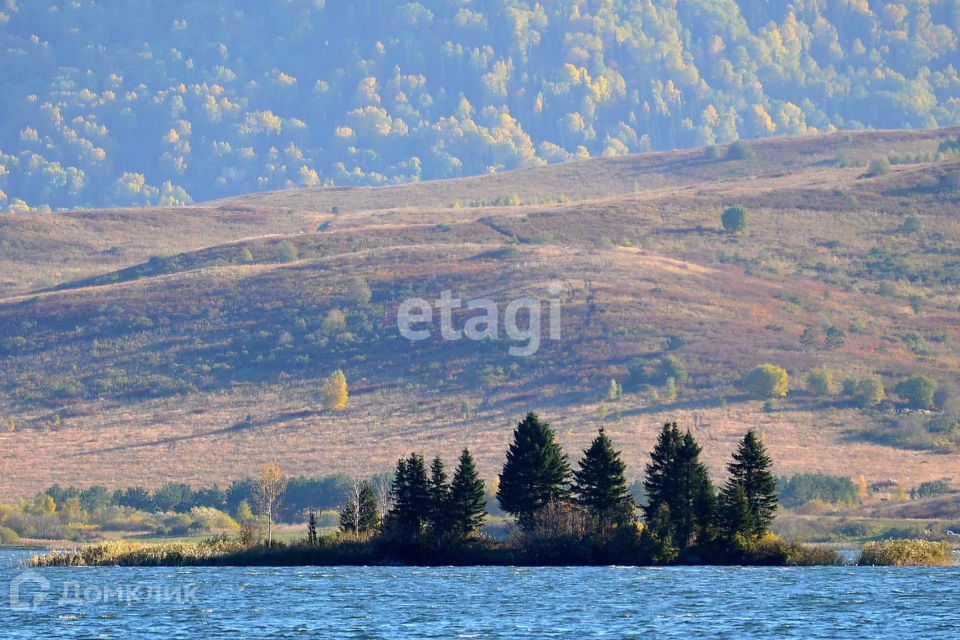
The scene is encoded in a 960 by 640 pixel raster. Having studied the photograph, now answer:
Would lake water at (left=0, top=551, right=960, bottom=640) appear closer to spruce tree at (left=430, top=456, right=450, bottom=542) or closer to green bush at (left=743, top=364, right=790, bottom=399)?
spruce tree at (left=430, top=456, right=450, bottom=542)

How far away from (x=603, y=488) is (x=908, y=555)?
54.6 ft

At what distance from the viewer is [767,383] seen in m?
140

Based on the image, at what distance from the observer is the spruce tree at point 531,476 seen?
2940 inches

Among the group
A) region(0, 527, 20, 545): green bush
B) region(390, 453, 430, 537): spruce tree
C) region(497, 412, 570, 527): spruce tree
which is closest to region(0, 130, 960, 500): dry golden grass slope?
region(0, 527, 20, 545): green bush

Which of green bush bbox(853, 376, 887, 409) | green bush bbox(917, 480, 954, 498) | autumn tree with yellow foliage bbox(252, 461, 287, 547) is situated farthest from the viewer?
green bush bbox(853, 376, 887, 409)

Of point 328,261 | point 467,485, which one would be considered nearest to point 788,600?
point 467,485

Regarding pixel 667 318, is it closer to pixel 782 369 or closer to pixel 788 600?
pixel 782 369

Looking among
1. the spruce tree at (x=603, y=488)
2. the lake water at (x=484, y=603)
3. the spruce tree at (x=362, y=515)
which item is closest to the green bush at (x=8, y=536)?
the lake water at (x=484, y=603)

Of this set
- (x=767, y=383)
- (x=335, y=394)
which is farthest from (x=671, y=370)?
(x=335, y=394)

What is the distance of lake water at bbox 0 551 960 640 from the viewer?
2039 inches

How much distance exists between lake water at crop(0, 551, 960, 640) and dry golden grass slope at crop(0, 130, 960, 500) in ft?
159

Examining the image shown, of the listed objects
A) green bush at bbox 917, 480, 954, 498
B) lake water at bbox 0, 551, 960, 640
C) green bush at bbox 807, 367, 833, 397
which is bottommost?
lake water at bbox 0, 551, 960, 640

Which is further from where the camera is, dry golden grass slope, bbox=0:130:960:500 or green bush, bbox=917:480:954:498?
dry golden grass slope, bbox=0:130:960:500

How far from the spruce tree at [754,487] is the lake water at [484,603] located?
2.80 m
